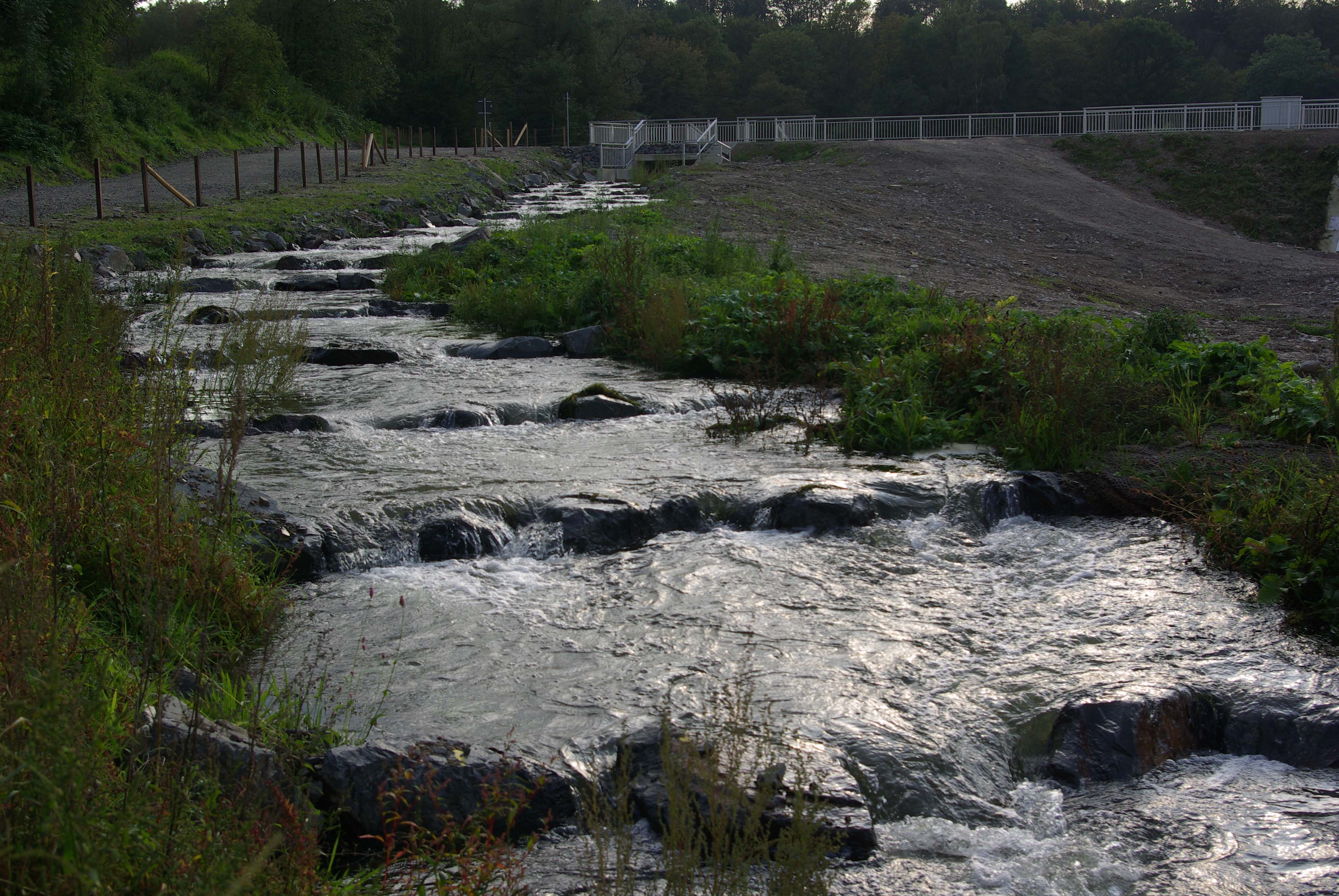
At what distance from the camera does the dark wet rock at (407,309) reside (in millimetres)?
14297

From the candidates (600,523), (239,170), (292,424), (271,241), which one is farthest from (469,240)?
(239,170)

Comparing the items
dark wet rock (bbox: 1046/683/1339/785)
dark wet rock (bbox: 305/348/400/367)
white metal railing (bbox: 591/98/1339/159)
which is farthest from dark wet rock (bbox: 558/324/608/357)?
white metal railing (bbox: 591/98/1339/159)

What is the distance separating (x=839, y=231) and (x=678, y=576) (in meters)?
16.8

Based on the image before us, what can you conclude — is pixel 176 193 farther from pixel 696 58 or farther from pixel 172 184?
pixel 696 58

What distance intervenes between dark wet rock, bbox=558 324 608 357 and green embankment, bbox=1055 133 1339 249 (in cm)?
2666

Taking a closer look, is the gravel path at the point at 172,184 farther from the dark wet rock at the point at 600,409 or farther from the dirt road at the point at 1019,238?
the dark wet rock at the point at 600,409

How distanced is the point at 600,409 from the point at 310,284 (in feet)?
28.7

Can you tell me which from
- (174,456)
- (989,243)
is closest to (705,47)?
(989,243)

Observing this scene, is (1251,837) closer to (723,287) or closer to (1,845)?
(1,845)

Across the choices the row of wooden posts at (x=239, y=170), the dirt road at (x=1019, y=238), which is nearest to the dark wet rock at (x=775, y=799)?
the dirt road at (x=1019, y=238)

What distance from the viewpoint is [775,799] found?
10.6ft

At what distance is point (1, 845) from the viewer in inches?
81.7

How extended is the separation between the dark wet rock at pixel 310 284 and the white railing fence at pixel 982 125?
3355cm

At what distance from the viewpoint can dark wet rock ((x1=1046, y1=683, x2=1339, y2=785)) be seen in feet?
13.0
